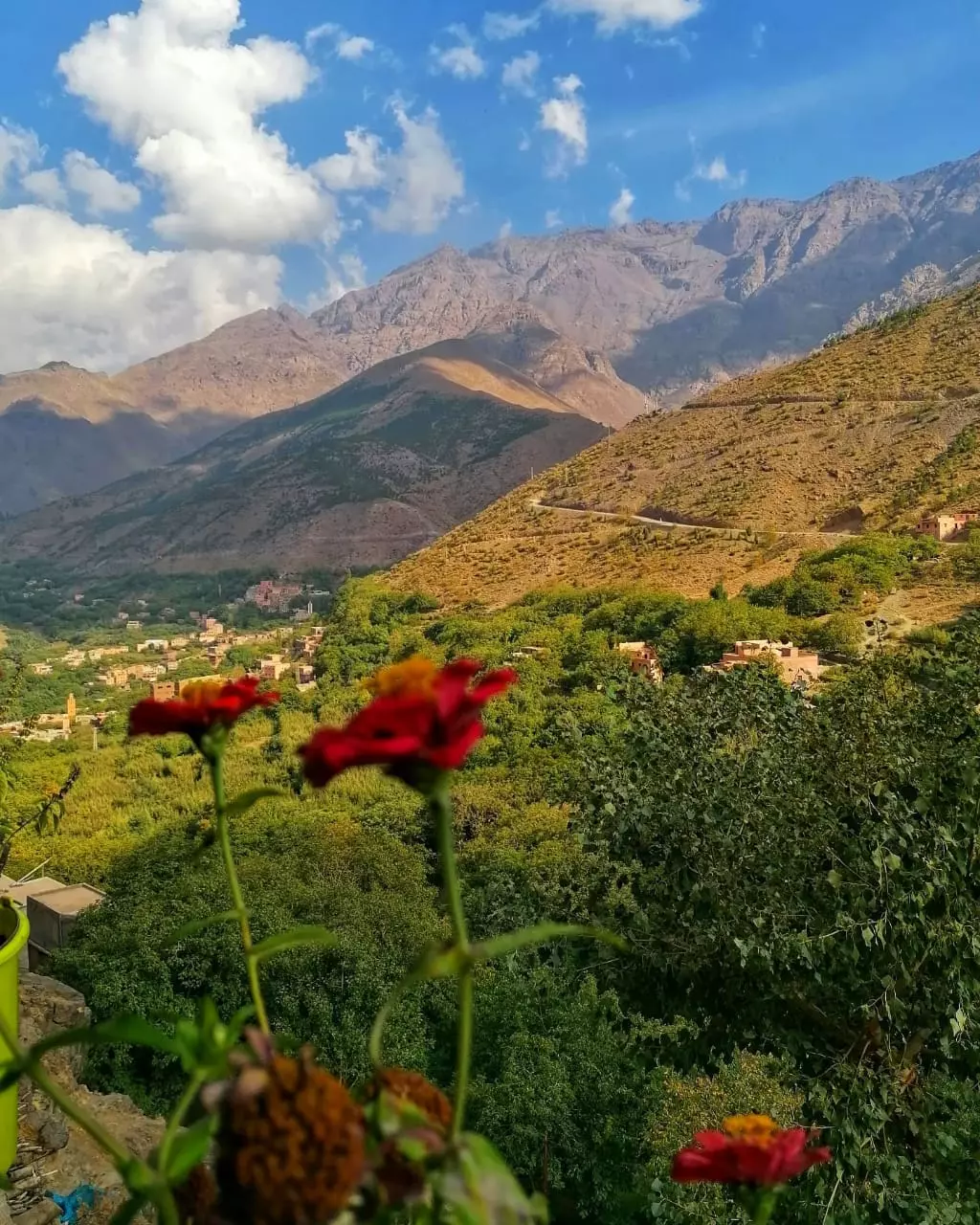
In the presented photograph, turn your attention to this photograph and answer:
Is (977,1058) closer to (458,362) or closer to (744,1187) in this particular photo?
(744,1187)

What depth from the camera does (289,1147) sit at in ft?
2.04

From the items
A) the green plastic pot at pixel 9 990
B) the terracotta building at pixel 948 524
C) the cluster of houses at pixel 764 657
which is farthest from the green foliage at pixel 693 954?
the terracotta building at pixel 948 524

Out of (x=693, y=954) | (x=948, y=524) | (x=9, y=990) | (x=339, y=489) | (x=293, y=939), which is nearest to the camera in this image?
(x=293, y=939)

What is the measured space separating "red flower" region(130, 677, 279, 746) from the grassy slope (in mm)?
25507

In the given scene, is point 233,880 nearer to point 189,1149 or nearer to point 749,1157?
point 189,1149

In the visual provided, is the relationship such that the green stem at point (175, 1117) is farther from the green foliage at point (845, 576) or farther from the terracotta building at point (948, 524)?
the terracotta building at point (948, 524)

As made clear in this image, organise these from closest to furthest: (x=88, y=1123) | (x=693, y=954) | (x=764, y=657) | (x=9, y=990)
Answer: (x=88, y=1123) < (x=9, y=990) < (x=693, y=954) < (x=764, y=657)

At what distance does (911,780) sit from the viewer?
3.60 meters

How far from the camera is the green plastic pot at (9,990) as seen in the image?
1.65 meters

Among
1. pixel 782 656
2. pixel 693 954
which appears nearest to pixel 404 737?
pixel 693 954

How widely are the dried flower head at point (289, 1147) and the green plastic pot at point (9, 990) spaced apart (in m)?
1.20

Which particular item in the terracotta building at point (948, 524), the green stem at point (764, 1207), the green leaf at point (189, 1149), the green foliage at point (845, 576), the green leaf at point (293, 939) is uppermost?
the green leaf at point (293, 939)

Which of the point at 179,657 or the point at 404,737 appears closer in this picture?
the point at 404,737

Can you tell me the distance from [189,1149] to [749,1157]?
1.73 ft
